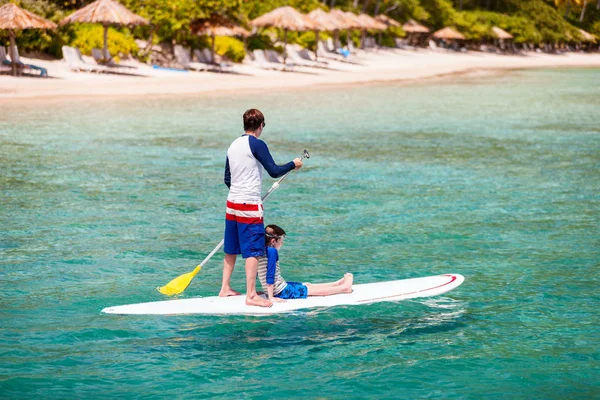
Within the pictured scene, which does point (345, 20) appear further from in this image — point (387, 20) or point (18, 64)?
point (18, 64)

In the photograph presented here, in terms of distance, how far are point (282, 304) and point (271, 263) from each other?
446mm

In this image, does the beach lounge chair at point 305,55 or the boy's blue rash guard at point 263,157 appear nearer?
the boy's blue rash guard at point 263,157

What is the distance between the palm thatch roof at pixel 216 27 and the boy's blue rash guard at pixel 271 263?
33.4 m

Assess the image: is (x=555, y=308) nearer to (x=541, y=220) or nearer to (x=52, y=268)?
(x=541, y=220)

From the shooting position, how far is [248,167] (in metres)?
7.84

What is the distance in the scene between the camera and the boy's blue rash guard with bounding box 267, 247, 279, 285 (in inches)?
320

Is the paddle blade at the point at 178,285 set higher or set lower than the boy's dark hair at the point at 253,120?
lower

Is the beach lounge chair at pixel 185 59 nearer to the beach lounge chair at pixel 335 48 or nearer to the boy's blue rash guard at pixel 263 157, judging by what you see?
the beach lounge chair at pixel 335 48

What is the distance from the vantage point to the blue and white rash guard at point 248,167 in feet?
25.4

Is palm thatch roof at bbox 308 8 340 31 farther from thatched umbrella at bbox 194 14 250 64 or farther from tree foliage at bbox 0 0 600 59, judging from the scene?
thatched umbrella at bbox 194 14 250 64

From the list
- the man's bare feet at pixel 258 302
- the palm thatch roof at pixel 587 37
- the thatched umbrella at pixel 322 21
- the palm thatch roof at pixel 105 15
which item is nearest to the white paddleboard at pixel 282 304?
the man's bare feet at pixel 258 302

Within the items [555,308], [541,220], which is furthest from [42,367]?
[541,220]

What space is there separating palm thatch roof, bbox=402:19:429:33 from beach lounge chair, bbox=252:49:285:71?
28.9m

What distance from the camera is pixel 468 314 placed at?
29.6ft
